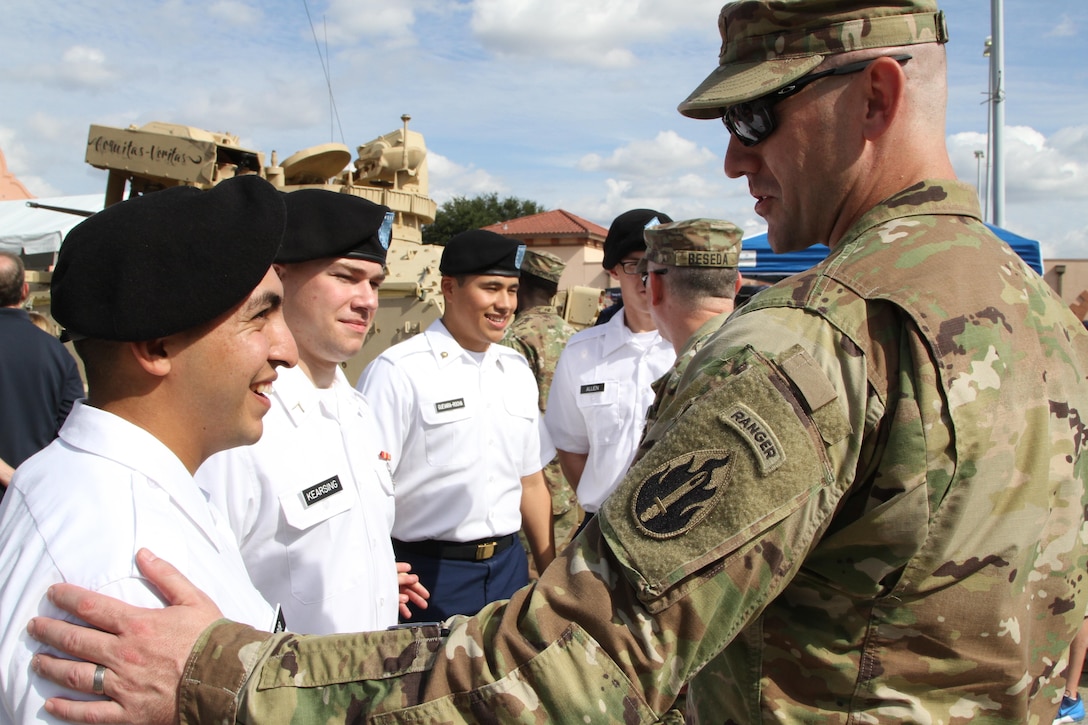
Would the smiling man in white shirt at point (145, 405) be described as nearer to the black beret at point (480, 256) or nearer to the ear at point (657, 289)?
the ear at point (657, 289)

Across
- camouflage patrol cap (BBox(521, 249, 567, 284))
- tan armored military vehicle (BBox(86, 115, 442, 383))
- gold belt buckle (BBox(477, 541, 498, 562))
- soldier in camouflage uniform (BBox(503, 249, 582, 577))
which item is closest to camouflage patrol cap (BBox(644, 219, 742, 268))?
gold belt buckle (BBox(477, 541, 498, 562))

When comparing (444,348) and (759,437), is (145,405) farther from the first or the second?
(444,348)

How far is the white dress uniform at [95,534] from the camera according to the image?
1.27 m

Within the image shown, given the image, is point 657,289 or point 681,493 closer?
point 681,493

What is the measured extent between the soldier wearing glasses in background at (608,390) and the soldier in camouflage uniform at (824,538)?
333 cm

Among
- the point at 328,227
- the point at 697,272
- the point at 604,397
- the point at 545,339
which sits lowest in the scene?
the point at 604,397

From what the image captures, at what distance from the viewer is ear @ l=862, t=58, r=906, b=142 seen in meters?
1.55

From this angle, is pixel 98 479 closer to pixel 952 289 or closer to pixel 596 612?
pixel 596 612

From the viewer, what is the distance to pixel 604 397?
503 centimetres

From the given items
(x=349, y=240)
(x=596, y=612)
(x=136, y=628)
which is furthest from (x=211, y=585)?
(x=349, y=240)

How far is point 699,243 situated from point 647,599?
2498 mm

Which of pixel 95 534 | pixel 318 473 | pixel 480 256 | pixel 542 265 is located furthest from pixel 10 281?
pixel 95 534

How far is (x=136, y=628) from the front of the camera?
4.15ft

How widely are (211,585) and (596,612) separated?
2.31ft
